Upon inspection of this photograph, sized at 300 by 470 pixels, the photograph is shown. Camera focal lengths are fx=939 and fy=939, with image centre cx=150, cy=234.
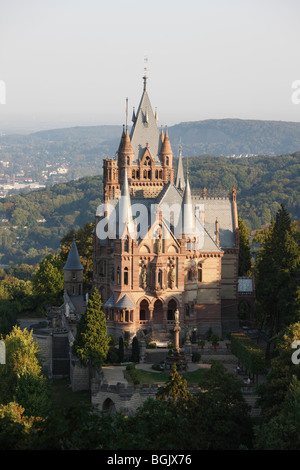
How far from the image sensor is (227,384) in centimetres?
6962

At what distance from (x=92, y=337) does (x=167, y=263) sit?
48.1ft

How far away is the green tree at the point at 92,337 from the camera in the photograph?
273 ft

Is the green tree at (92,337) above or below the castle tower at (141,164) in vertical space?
below

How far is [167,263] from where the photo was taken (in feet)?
310

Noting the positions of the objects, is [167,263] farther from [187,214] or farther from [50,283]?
[50,283]

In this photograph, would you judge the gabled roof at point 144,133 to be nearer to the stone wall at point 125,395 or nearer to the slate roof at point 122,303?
the slate roof at point 122,303

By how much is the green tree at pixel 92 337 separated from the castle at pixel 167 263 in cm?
845

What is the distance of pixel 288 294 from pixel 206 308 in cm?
1459

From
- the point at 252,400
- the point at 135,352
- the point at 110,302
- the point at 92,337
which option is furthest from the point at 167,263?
the point at 252,400

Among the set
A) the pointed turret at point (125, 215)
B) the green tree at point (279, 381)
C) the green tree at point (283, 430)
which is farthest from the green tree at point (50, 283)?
the green tree at point (283, 430)

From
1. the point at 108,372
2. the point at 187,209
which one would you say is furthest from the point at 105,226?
the point at 108,372

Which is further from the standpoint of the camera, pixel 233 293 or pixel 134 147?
pixel 134 147

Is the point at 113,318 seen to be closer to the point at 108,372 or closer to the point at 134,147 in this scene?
the point at 108,372

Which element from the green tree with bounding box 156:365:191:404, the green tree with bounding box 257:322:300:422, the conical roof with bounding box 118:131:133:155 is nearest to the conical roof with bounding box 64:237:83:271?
the conical roof with bounding box 118:131:133:155
